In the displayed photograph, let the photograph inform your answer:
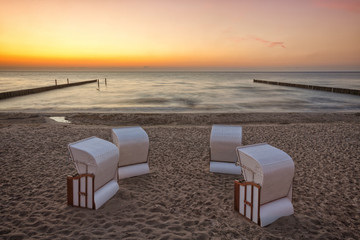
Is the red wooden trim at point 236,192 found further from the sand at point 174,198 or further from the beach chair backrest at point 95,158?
the beach chair backrest at point 95,158

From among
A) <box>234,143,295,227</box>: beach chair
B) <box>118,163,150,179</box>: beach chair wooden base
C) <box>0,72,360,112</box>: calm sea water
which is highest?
<box>234,143,295,227</box>: beach chair

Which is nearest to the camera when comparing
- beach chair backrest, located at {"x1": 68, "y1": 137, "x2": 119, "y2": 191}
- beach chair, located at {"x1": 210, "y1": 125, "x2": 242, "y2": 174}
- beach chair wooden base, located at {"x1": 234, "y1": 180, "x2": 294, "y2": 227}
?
beach chair wooden base, located at {"x1": 234, "y1": 180, "x2": 294, "y2": 227}

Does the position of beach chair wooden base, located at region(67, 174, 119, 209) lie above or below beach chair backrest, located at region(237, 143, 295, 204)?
below

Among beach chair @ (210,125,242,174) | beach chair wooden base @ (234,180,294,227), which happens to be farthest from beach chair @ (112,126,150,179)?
A: beach chair wooden base @ (234,180,294,227)

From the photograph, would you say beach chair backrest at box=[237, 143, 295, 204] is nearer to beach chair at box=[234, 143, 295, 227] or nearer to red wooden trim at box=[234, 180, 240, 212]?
beach chair at box=[234, 143, 295, 227]

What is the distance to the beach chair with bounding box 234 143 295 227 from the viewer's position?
4445 millimetres

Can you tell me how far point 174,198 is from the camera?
5746 mm

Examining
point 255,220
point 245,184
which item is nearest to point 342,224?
point 255,220

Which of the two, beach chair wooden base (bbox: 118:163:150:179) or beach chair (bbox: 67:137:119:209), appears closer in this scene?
beach chair (bbox: 67:137:119:209)

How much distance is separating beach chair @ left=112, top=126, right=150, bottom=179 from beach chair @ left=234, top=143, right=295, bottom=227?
2887 mm

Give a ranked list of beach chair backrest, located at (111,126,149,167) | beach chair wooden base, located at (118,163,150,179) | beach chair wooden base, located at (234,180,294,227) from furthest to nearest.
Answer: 1. beach chair wooden base, located at (118,163,150,179)
2. beach chair backrest, located at (111,126,149,167)
3. beach chair wooden base, located at (234,180,294,227)

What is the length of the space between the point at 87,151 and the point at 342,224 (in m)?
4.95

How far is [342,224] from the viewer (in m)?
4.79

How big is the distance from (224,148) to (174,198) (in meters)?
2.13
